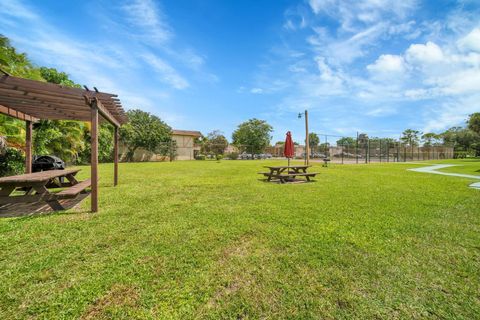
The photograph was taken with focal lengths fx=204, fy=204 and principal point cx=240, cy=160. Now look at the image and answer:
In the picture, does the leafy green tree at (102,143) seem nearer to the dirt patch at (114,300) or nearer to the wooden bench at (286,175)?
the wooden bench at (286,175)

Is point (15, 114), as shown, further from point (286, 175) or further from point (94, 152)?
point (286, 175)

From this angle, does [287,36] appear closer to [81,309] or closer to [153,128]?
[81,309]

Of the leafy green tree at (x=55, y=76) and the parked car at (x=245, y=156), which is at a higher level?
the leafy green tree at (x=55, y=76)

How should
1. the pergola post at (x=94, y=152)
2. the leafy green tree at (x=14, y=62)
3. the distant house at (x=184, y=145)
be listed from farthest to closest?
the distant house at (x=184, y=145), the leafy green tree at (x=14, y=62), the pergola post at (x=94, y=152)

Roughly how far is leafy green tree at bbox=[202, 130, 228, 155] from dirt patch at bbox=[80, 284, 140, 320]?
31869 mm

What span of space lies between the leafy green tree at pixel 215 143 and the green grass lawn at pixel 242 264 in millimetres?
30312

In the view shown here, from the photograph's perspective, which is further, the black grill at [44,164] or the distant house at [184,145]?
the distant house at [184,145]

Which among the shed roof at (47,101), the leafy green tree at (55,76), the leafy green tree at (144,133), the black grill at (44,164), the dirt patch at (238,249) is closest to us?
the dirt patch at (238,249)

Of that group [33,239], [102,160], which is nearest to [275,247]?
[33,239]

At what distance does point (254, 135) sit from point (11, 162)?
96.5 feet

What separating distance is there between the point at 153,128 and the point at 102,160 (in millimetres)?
7166

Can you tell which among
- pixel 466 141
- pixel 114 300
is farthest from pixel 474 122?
pixel 114 300

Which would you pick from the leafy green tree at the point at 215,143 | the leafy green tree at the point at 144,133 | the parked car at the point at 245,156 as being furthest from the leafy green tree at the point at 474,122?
the leafy green tree at the point at 144,133

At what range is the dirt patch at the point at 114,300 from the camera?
1590 millimetres
